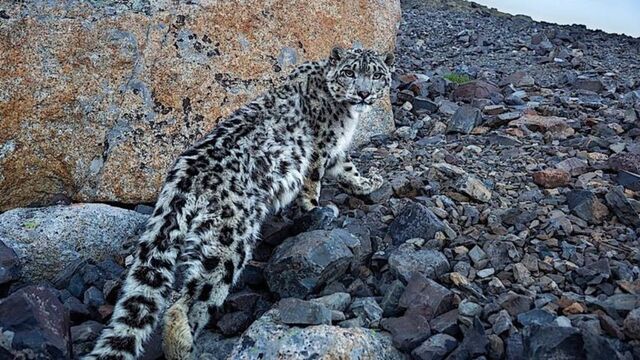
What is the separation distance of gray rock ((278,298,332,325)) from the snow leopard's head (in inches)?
127

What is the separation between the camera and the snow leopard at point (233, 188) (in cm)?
526

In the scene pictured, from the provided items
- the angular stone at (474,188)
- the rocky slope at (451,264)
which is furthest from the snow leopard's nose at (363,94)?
Result: the angular stone at (474,188)

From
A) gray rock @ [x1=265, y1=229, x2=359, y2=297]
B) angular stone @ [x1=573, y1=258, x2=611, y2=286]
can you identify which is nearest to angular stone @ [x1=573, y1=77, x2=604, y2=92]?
angular stone @ [x1=573, y1=258, x2=611, y2=286]

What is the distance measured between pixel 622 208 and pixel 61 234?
5.79 meters

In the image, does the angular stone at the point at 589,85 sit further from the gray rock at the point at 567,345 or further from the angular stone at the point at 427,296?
the gray rock at the point at 567,345

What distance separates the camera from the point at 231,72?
9.20m

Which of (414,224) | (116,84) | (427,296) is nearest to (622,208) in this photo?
(414,224)

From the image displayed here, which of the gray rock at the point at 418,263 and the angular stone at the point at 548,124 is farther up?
the angular stone at the point at 548,124

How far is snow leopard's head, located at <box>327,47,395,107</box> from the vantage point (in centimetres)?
779

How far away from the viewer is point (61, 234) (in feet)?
23.1

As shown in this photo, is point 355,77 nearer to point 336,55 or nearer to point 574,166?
point 336,55

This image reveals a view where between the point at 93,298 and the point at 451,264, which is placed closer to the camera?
the point at 451,264

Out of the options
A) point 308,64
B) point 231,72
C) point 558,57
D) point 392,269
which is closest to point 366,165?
point 308,64

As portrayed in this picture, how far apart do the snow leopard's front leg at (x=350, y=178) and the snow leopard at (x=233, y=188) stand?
1 centimetres
